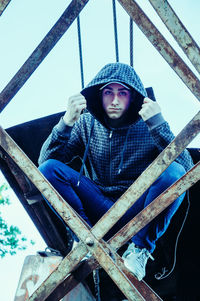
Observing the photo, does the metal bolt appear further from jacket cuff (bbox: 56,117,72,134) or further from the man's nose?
the man's nose

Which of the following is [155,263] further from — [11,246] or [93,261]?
[11,246]

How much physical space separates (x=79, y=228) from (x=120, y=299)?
8.24 feet

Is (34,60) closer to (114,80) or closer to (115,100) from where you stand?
(114,80)

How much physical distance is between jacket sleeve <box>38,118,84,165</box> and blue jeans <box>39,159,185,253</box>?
0.37 feet

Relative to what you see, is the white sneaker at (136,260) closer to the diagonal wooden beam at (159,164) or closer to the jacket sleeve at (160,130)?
the diagonal wooden beam at (159,164)

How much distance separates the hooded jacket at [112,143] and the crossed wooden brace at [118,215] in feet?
2.11

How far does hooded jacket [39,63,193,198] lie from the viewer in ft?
9.33

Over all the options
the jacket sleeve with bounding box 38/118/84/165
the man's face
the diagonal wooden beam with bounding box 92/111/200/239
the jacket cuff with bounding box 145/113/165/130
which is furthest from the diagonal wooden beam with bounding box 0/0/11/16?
the diagonal wooden beam with bounding box 92/111/200/239

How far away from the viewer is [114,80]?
2.87 metres

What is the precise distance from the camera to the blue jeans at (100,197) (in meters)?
2.40

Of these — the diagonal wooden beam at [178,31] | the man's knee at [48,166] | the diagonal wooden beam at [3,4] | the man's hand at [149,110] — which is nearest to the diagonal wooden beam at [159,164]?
the diagonal wooden beam at [178,31]

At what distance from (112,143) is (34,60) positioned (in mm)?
973

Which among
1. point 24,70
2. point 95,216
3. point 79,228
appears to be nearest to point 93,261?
point 95,216

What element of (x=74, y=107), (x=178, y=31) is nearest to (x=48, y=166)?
(x=74, y=107)
